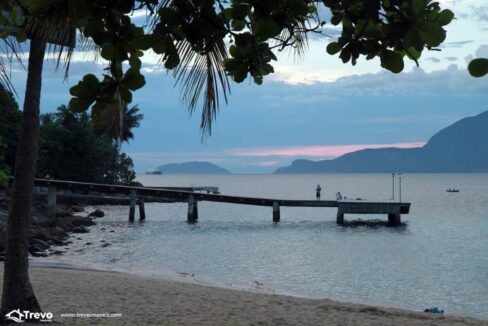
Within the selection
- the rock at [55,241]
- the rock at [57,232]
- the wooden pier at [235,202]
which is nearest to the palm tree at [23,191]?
the rock at [55,241]

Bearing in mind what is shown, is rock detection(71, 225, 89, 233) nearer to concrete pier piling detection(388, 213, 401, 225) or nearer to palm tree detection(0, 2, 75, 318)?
concrete pier piling detection(388, 213, 401, 225)

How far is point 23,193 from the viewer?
6.26 metres

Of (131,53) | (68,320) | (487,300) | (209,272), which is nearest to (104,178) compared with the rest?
(209,272)

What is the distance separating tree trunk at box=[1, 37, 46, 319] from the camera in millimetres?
6258

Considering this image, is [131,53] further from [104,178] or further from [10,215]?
[104,178]

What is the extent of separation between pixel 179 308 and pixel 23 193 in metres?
4.17

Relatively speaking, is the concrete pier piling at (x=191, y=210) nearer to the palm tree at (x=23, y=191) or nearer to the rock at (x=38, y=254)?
the rock at (x=38, y=254)

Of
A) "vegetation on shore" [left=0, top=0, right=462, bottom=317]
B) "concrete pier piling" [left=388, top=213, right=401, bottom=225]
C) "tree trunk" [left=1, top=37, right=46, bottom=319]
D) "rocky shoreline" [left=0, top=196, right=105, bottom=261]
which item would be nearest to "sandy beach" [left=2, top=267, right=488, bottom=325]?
"tree trunk" [left=1, top=37, right=46, bottom=319]

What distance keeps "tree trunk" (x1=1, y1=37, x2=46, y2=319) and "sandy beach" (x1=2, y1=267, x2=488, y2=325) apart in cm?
87

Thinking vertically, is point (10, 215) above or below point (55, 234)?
above

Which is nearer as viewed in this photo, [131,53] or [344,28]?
[344,28]

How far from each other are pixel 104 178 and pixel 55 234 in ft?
135

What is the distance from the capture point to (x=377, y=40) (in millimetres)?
2531

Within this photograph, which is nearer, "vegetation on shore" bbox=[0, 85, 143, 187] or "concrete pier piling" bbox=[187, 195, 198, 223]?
"concrete pier piling" bbox=[187, 195, 198, 223]
